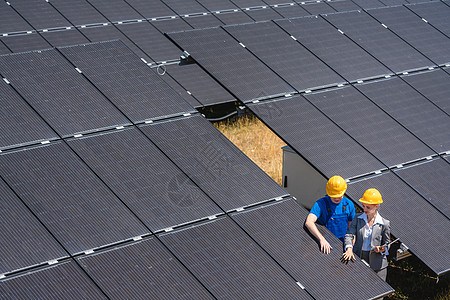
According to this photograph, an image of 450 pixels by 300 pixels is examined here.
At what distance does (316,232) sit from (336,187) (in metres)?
0.68

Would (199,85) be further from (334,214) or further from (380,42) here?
(334,214)

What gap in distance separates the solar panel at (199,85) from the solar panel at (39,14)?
3647mm

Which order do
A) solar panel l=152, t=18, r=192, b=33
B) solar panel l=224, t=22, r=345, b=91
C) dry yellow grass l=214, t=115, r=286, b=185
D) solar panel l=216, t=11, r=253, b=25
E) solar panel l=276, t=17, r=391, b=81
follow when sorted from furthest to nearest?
solar panel l=216, t=11, r=253, b=25 → solar panel l=152, t=18, r=192, b=33 → dry yellow grass l=214, t=115, r=286, b=185 → solar panel l=276, t=17, r=391, b=81 → solar panel l=224, t=22, r=345, b=91

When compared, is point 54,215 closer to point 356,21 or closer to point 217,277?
point 217,277

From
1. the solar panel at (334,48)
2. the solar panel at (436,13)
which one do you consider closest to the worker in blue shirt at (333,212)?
the solar panel at (334,48)

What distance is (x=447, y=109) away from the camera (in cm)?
1312

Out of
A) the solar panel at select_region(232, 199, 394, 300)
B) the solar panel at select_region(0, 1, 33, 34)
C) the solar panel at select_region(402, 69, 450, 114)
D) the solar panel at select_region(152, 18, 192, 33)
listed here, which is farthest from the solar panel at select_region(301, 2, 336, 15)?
the solar panel at select_region(232, 199, 394, 300)

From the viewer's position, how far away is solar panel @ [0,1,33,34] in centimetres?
1872

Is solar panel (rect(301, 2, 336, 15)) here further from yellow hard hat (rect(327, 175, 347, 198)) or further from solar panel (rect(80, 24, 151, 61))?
yellow hard hat (rect(327, 175, 347, 198))

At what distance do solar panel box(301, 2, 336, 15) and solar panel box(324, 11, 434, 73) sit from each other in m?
7.50

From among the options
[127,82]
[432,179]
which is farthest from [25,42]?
[432,179]

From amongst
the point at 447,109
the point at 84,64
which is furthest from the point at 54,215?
the point at 447,109

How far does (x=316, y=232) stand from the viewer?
352 inches

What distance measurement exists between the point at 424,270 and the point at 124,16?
1280 cm
